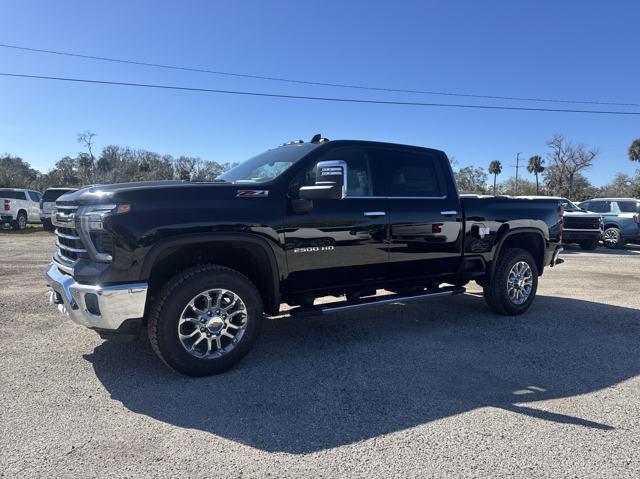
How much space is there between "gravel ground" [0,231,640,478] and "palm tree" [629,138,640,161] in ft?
207

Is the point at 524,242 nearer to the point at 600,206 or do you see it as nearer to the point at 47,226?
the point at 600,206


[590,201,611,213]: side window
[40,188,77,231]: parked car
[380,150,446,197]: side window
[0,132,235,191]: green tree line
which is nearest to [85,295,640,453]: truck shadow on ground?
[380,150,446,197]: side window

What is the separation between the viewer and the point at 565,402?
11.5 ft

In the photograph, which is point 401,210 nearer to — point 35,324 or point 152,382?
point 152,382

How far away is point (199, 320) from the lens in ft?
12.6

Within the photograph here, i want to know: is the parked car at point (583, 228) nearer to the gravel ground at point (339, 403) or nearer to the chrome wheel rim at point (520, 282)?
the chrome wheel rim at point (520, 282)

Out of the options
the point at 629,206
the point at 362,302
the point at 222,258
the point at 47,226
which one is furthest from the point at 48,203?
the point at 629,206

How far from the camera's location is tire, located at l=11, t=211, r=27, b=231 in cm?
1961

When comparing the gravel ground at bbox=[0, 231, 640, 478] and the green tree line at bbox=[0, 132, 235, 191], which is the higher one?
the green tree line at bbox=[0, 132, 235, 191]

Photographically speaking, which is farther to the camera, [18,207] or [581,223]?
[18,207]

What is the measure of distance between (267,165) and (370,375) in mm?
2263

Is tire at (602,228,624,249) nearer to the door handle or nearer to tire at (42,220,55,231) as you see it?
the door handle

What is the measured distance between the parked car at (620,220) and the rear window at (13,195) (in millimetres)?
22623


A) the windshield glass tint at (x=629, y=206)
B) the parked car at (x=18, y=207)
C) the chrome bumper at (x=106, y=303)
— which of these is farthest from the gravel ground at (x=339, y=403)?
the parked car at (x=18, y=207)
